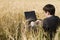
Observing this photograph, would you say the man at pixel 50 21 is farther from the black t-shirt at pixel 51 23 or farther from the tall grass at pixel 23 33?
the tall grass at pixel 23 33

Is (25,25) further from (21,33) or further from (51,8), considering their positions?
(51,8)

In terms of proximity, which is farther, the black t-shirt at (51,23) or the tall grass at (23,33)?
the black t-shirt at (51,23)

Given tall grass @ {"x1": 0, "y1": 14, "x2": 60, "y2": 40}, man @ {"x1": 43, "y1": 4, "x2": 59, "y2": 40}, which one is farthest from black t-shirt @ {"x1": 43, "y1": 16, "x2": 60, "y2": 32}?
tall grass @ {"x1": 0, "y1": 14, "x2": 60, "y2": 40}

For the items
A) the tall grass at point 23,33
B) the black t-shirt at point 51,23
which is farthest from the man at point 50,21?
the tall grass at point 23,33

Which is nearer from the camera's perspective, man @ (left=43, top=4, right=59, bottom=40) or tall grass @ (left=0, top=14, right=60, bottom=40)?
tall grass @ (left=0, top=14, right=60, bottom=40)

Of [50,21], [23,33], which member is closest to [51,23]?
[50,21]

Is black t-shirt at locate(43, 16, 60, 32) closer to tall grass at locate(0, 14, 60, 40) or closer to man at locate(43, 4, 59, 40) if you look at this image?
man at locate(43, 4, 59, 40)

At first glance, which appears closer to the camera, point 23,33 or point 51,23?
point 23,33

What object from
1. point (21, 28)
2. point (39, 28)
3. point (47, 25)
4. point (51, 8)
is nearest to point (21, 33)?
point (21, 28)

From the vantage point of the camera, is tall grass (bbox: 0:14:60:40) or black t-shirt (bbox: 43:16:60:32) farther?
black t-shirt (bbox: 43:16:60:32)

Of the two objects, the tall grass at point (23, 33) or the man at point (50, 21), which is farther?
the man at point (50, 21)

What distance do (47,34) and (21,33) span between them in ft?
0.85

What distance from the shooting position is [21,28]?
2652mm

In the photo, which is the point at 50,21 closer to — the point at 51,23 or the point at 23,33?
the point at 51,23
